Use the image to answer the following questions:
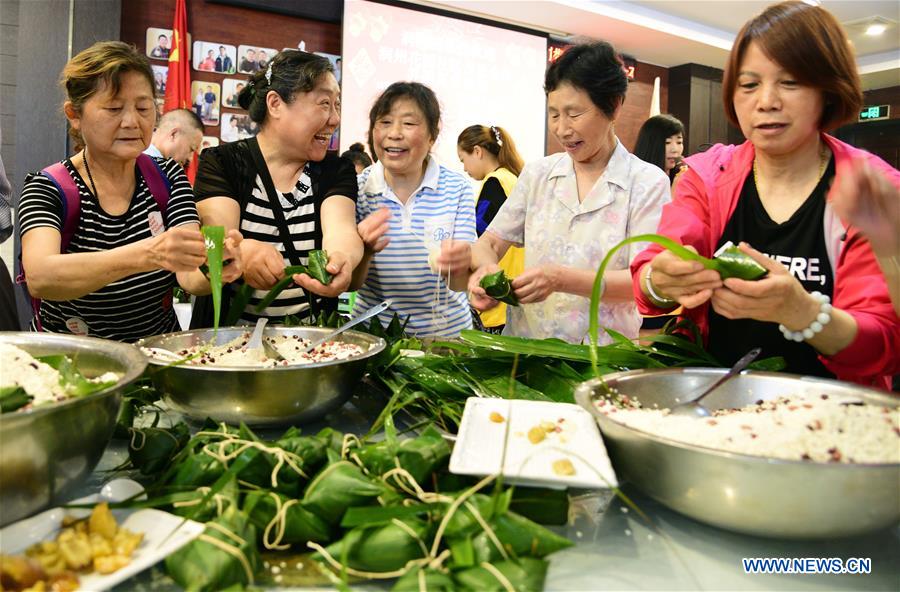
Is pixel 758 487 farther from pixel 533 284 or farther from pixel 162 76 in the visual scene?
pixel 162 76

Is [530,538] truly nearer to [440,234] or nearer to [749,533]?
[749,533]

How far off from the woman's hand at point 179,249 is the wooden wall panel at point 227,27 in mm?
4554

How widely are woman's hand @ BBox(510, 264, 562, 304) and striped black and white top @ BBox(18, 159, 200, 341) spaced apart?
3.75ft

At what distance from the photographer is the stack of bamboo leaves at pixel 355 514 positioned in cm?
80

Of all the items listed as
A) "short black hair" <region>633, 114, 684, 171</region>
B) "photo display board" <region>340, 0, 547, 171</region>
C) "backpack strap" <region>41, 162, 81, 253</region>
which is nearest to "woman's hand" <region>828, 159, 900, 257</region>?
"backpack strap" <region>41, 162, 81, 253</region>

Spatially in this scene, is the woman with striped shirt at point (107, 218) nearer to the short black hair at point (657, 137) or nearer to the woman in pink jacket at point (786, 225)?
the woman in pink jacket at point (786, 225)

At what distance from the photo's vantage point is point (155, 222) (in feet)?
7.20

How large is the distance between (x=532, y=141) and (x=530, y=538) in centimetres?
736

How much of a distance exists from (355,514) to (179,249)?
1002 millimetres

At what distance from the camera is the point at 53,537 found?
834mm

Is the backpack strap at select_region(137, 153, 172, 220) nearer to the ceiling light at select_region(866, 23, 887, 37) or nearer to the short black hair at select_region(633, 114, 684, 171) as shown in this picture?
the short black hair at select_region(633, 114, 684, 171)

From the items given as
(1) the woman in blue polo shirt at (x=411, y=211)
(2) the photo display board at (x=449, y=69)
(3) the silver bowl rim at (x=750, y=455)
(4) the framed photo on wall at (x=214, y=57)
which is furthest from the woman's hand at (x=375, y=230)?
(4) the framed photo on wall at (x=214, y=57)

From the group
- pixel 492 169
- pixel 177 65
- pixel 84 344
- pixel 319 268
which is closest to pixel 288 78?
pixel 319 268

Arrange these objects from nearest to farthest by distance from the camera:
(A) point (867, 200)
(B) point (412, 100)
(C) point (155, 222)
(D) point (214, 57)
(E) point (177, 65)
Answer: (A) point (867, 200) < (C) point (155, 222) < (B) point (412, 100) < (E) point (177, 65) < (D) point (214, 57)
